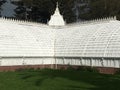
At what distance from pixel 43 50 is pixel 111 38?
11.5m

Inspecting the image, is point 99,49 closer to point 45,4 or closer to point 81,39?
point 81,39

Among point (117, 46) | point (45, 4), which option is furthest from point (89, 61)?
point (45, 4)

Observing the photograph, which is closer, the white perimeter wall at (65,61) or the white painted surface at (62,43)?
the white perimeter wall at (65,61)

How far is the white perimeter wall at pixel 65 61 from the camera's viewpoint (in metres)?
40.8

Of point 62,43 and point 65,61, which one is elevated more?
point 62,43

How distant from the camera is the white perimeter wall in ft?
134

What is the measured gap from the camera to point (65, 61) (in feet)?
158

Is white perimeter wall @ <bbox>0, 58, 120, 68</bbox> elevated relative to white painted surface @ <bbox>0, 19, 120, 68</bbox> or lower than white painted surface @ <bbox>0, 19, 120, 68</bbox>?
lower

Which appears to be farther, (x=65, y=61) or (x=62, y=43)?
(x=62, y=43)

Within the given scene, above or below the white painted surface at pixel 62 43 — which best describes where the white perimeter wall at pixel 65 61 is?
below

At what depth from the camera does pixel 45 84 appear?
2717 cm

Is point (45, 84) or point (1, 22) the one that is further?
point (1, 22)

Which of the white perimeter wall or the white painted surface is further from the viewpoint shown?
the white painted surface

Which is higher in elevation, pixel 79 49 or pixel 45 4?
pixel 45 4
